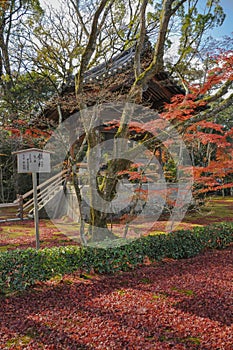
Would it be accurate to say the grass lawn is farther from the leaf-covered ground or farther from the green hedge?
the leaf-covered ground

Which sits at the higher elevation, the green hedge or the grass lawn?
the green hedge

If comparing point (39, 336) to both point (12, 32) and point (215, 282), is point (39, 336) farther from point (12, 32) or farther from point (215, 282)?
point (12, 32)

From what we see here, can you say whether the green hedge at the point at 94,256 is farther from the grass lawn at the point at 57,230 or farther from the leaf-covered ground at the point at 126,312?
the grass lawn at the point at 57,230

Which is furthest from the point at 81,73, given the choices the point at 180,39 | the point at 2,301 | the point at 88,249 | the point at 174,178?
the point at 174,178

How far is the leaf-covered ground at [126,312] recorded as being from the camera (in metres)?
2.84

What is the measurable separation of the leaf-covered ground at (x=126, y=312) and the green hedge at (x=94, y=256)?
178mm

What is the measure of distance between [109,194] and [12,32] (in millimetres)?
7663

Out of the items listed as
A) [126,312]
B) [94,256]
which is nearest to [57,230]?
[94,256]

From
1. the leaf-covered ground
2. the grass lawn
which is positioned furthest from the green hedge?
the grass lawn

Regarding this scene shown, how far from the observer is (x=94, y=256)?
4.64 meters

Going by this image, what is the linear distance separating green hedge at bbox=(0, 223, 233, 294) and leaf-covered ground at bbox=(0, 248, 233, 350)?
0.18 meters

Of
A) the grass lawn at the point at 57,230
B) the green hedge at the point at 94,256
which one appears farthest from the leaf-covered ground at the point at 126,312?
the grass lawn at the point at 57,230

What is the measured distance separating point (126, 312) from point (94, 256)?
1.35 meters

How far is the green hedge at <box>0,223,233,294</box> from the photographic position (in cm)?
411
